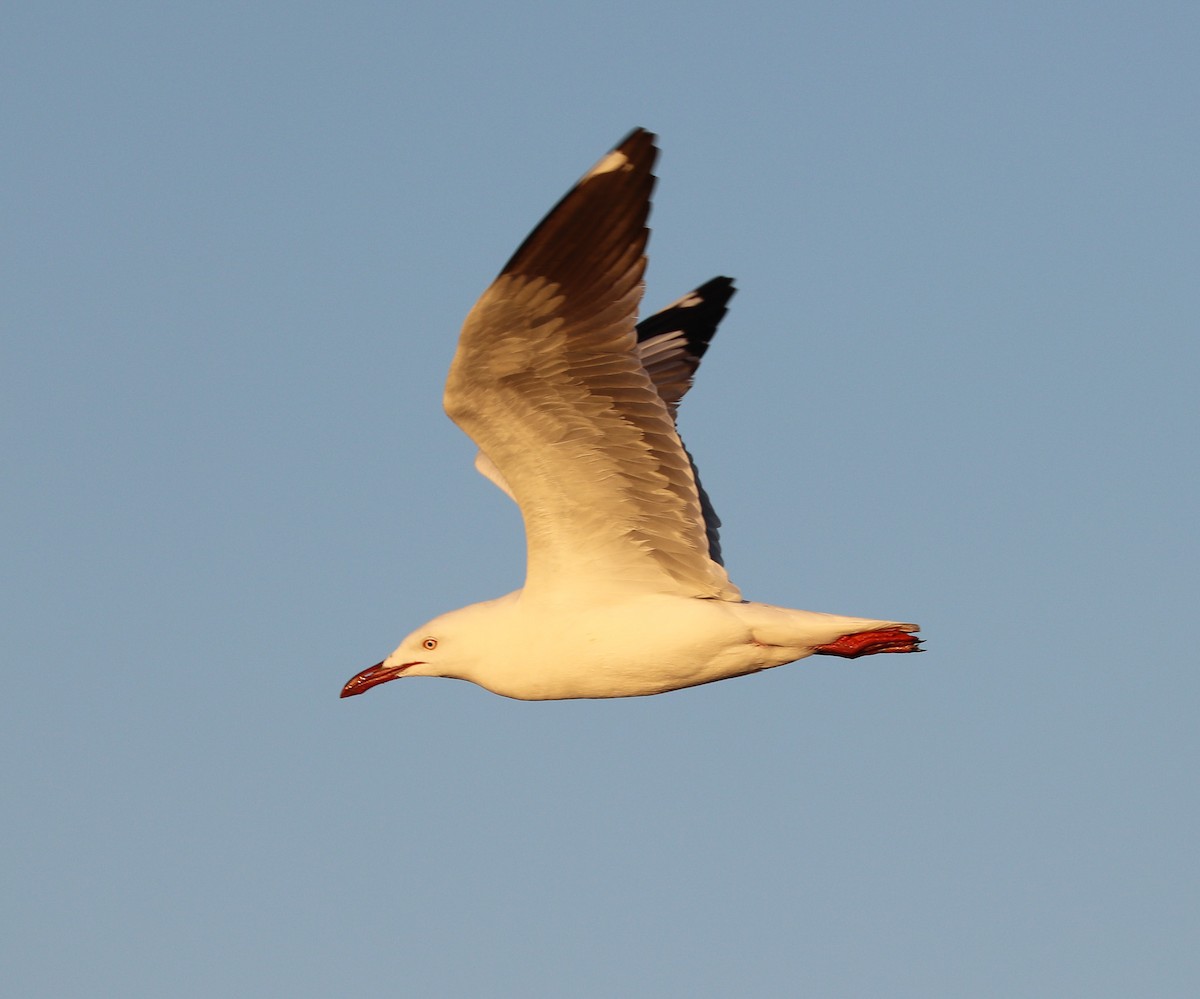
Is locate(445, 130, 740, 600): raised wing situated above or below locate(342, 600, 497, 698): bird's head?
above

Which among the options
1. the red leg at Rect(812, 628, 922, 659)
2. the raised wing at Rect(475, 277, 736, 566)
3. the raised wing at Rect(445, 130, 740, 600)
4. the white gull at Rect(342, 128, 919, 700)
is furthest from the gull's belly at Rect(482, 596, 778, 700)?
the raised wing at Rect(475, 277, 736, 566)

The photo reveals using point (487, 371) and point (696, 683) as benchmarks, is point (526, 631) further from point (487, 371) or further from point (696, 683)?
point (487, 371)

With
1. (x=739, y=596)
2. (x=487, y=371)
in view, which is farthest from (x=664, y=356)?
(x=487, y=371)

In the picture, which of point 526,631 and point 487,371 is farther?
point 526,631

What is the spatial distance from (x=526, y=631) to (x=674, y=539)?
1022 mm

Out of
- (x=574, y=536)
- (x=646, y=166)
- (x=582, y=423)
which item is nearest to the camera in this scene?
(x=646, y=166)

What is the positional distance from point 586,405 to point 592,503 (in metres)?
0.82

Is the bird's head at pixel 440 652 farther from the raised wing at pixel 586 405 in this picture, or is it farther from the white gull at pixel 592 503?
the raised wing at pixel 586 405

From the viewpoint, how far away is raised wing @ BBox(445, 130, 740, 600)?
29.5 feet

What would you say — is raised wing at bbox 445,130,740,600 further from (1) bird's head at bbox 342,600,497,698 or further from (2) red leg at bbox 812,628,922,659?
(2) red leg at bbox 812,628,922,659

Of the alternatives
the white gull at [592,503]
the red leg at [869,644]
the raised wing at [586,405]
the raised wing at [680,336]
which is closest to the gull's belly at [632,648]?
the white gull at [592,503]

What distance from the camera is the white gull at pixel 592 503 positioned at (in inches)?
356

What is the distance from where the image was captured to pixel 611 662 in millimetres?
10406

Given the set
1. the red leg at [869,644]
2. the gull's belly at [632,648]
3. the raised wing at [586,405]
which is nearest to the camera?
the raised wing at [586,405]
